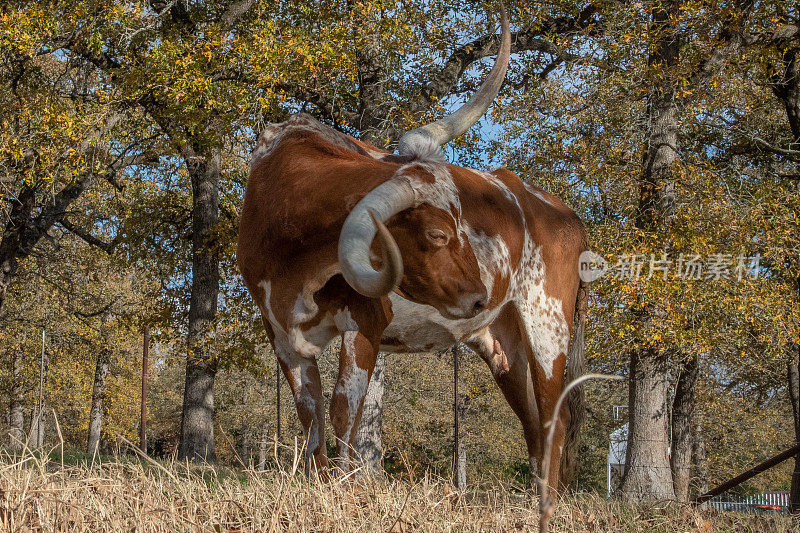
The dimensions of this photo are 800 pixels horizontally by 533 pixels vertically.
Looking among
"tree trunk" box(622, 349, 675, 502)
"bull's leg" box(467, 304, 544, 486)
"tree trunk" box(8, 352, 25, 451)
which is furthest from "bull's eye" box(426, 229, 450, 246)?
"tree trunk" box(8, 352, 25, 451)

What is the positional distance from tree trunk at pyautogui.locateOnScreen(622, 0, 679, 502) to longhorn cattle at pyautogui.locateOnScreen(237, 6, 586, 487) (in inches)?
267

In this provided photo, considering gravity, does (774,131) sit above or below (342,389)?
above

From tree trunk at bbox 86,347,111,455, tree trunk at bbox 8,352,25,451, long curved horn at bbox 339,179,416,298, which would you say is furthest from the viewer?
tree trunk at bbox 86,347,111,455

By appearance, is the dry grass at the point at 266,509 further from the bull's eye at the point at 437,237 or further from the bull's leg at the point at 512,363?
the bull's leg at the point at 512,363

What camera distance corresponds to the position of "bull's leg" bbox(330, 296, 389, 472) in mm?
4363

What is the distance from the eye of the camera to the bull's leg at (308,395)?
4.60 metres

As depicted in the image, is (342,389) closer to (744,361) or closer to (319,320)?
(319,320)

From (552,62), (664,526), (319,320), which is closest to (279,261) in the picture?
(319,320)

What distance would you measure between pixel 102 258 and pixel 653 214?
1770 centimetres

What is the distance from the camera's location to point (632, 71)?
12.5 metres

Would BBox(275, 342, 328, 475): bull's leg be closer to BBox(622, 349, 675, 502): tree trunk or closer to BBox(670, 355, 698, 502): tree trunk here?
BBox(622, 349, 675, 502): tree trunk

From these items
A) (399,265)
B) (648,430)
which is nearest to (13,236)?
(648,430)

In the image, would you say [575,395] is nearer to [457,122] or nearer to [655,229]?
[457,122]

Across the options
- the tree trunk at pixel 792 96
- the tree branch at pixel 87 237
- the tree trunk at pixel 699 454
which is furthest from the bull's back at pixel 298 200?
the tree trunk at pixel 699 454
